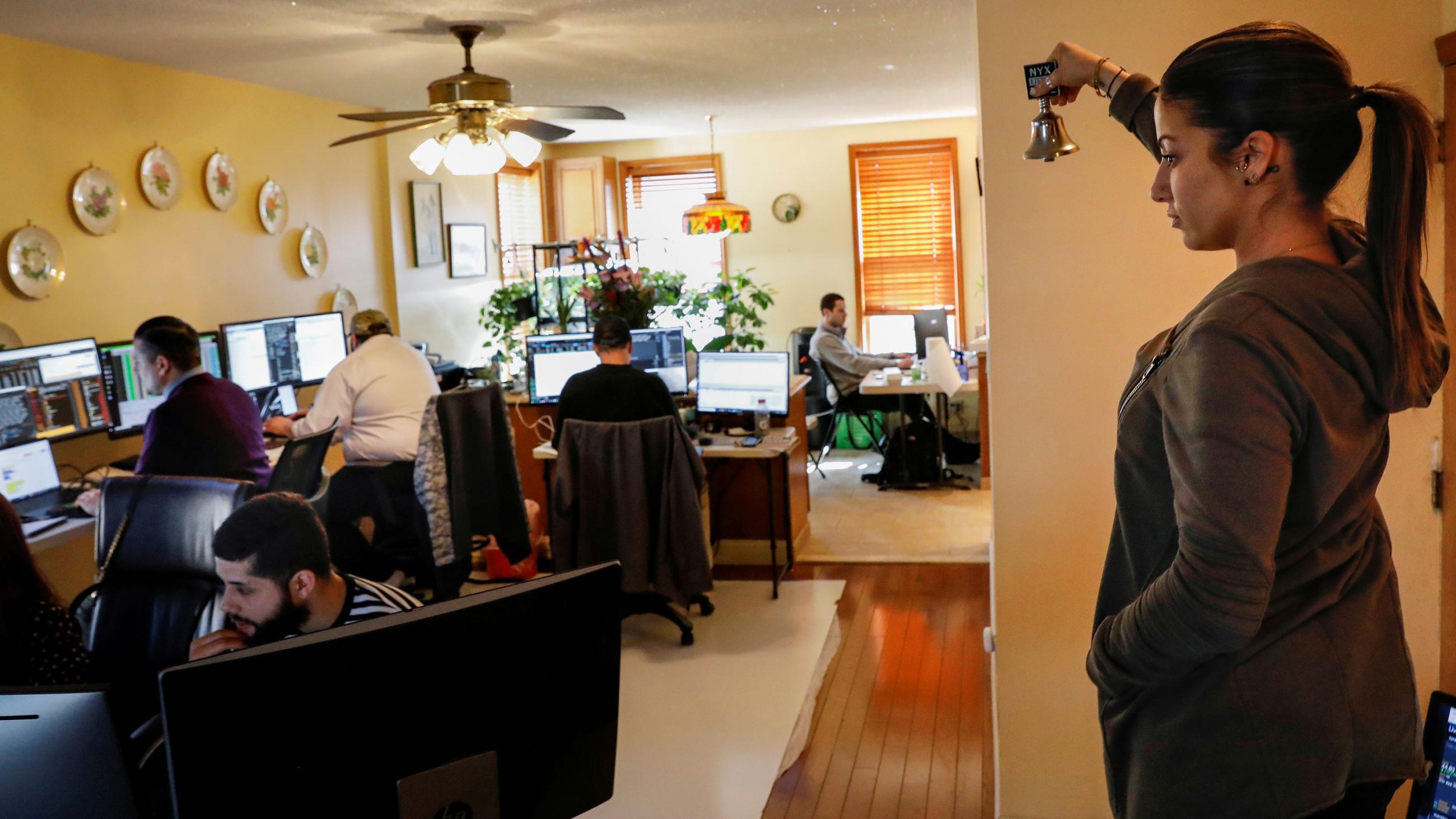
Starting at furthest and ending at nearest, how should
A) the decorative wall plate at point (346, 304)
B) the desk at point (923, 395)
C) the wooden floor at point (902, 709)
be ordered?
the desk at point (923, 395) < the decorative wall plate at point (346, 304) < the wooden floor at point (902, 709)

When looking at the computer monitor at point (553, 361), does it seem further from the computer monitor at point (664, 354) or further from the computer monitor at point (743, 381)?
the computer monitor at point (743, 381)

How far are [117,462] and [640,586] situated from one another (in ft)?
7.06

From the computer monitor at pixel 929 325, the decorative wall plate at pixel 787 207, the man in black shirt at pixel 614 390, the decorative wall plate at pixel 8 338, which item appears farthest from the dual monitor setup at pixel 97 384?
the decorative wall plate at pixel 787 207

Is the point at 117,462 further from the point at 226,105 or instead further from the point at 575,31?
the point at 575,31

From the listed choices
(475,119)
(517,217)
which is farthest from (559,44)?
(517,217)

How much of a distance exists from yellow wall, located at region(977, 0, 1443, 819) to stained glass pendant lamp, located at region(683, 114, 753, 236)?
5.37 meters

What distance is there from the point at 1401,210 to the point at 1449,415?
144 centimetres

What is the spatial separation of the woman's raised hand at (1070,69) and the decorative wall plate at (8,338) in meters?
3.96

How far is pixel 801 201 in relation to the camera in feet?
30.5

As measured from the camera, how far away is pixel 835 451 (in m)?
8.54

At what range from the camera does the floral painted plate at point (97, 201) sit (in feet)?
14.8

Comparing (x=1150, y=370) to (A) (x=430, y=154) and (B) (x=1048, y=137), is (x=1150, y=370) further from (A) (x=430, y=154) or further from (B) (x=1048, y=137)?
(A) (x=430, y=154)

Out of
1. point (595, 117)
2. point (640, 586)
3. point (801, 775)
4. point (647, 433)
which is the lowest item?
point (801, 775)

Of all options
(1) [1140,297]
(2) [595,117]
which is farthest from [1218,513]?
(2) [595,117]
